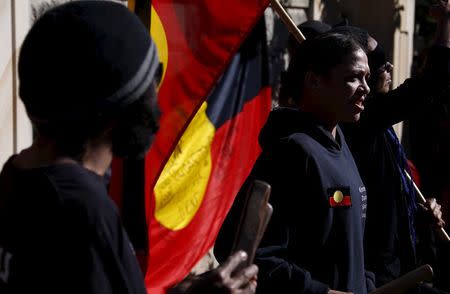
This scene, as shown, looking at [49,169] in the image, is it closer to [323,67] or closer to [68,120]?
[68,120]

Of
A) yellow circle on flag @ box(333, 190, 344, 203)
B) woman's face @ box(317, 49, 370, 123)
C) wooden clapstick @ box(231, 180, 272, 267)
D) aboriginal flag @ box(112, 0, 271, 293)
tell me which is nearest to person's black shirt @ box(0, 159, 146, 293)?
wooden clapstick @ box(231, 180, 272, 267)

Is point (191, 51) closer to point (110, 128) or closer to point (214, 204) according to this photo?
point (214, 204)

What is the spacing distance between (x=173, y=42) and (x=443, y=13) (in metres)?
1.18

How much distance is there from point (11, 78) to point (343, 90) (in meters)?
1.57

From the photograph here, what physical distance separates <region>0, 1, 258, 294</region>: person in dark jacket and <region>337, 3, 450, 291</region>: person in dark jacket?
180 centimetres

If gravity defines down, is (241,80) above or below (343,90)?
below

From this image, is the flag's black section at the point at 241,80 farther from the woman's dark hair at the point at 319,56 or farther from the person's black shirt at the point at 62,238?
the person's black shirt at the point at 62,238

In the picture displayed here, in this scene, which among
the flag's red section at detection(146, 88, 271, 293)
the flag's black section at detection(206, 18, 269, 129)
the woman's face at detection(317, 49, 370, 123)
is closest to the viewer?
the woman's face at detection(317, 49, 370, 123)

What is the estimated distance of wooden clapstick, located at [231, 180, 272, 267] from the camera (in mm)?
1933

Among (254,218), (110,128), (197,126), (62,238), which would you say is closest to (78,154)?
(110,128)

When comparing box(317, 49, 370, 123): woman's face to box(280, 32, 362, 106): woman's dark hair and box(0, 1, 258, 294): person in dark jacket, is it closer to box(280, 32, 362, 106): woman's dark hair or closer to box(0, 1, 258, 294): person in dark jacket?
box(280, 32, 362, 106): woman's dark hair

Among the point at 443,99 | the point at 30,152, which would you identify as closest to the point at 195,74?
the point at 30,152

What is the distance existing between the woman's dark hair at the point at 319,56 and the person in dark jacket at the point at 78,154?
1213 mm

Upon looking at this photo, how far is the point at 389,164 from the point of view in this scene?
12.4ft
